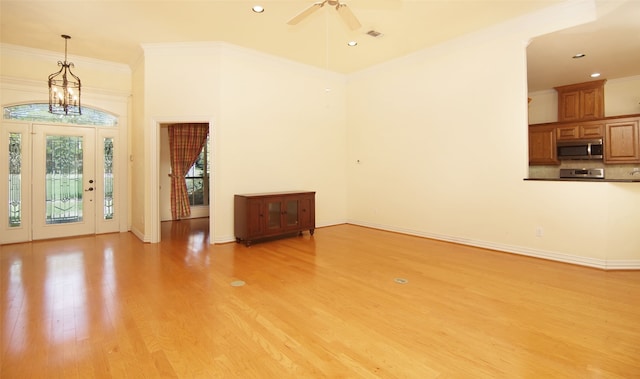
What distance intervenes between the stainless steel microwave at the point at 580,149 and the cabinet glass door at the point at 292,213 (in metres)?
5.66

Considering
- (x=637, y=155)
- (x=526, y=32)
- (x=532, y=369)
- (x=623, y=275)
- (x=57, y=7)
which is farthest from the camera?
(x=637, y=155)

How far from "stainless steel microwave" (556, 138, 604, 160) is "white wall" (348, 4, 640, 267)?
9.46ft

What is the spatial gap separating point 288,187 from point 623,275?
5008mm

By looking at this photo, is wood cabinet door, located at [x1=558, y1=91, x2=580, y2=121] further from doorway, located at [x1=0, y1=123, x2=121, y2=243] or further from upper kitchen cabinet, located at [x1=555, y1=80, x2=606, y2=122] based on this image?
doorway, located at [x1=0, y1=123, x2=121, y2=243]

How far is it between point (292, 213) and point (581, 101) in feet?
21.6

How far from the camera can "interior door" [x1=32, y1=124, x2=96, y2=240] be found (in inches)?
219

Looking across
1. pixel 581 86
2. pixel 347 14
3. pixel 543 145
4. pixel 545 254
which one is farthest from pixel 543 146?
pixel 347 14

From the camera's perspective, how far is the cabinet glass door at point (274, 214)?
17.8ft

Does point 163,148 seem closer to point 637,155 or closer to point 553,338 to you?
point 553,338

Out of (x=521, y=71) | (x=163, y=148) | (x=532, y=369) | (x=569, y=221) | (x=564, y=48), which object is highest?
(x=564, y=48)

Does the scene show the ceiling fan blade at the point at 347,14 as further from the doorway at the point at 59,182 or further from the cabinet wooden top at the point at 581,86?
the cabinet wooden top at the point at 581,86

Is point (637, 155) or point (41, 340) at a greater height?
point (637, 155)

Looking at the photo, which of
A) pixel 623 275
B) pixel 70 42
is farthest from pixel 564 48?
pixel 70 42

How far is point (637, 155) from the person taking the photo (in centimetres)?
587
